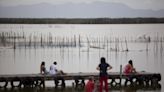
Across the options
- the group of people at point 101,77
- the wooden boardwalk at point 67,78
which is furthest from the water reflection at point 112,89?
the group of people at point 101,77

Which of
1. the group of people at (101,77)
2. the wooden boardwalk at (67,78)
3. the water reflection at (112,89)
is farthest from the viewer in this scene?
the wooden boardwalk at (67,78)

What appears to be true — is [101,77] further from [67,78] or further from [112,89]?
[67,78]

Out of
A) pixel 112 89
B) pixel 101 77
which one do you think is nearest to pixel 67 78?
pixel 112 89

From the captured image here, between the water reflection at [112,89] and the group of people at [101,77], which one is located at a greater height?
the group of people at [101,77]

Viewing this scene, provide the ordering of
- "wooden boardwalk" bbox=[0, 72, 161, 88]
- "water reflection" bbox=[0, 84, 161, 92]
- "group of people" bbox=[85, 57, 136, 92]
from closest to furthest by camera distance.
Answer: "group of people" bbox=[85, 57, 136, 92]
"water reflection" bbox=[0, 84, 161, 92]
"wooden boardwalk" bbox=[0, 72, 161, 88]

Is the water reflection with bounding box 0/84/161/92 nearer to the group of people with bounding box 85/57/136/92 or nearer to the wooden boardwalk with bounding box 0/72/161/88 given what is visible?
the wooden boardwalk with bounding box 0/72/161/88

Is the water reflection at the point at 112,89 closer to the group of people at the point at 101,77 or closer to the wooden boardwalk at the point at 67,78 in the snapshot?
the wooden boardwalk at the point at 67,78

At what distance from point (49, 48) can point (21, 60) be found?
9.92 meters

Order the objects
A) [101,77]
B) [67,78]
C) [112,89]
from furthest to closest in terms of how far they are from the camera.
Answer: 1. [67,78]
2. [112,89]
3. [101,77]

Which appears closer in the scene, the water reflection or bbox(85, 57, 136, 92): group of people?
bbox(85, 57, 136, 92): group of people

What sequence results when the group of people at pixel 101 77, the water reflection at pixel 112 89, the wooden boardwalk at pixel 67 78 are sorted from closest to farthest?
the group of people at pixel 101 77, the water reflection at pixel 112 89, the wooden boardwalk at pixel 67 78

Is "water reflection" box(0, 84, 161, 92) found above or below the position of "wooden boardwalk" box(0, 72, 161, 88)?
below

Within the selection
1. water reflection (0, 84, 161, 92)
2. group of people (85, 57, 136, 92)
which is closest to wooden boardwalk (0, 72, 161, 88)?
water reflection (0, 84, 161, 92)

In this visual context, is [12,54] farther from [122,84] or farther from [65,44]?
[122,84]
